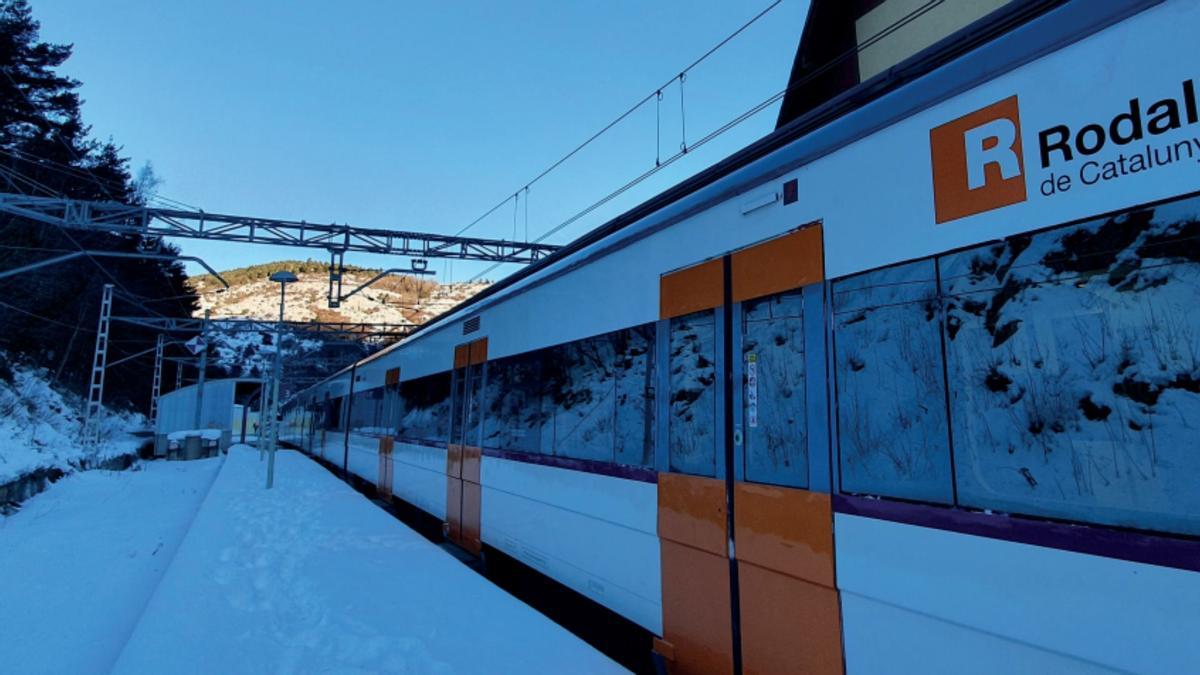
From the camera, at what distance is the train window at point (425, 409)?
848cm

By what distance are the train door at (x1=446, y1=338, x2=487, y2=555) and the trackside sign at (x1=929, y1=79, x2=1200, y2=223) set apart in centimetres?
543

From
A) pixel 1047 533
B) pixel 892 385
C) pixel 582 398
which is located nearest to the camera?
pixel 1047 533

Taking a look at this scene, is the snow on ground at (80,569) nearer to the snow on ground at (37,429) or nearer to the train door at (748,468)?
the snow on ground at (37,429)

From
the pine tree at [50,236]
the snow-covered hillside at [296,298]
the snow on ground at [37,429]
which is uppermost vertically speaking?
the snow-covered hillside at [296,298]

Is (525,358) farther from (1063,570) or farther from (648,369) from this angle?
(1063,570)

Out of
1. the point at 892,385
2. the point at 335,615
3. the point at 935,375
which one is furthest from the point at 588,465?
the point at 935,375

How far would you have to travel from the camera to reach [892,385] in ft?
8.70

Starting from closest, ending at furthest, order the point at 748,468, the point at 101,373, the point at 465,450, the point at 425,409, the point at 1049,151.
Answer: the point at 1049,151
the point at 748,468
the point at 465,450
the point at 425,409
the point at 101,373

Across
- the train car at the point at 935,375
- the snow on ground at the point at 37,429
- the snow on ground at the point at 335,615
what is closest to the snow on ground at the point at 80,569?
the snow on ground at the point at 335,615

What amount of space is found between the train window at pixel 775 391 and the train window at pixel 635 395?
91cm

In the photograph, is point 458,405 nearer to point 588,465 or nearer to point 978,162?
point 588,465

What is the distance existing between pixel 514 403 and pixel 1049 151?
16.1 feet

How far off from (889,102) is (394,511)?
1134cm

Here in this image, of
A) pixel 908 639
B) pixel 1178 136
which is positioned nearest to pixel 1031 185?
pixel 1178 136
